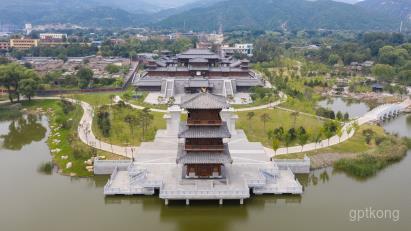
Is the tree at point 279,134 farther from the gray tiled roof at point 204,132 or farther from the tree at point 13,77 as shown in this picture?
the tree at point 13,77

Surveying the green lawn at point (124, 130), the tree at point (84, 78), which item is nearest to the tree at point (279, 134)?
the green lawn at point (124, 130)

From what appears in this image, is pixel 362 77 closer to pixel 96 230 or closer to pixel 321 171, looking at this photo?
pixel 321 171

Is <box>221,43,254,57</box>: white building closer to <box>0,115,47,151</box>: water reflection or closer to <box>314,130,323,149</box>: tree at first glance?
<box>0,115,47,151</box>: water reflection

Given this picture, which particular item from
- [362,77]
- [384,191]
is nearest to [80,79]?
[384,191]

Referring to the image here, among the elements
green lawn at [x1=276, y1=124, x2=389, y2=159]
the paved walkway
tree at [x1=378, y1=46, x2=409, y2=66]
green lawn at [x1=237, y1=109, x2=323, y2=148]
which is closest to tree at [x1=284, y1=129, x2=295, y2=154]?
the paved walkway

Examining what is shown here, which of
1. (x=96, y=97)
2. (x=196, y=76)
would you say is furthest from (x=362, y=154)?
(x=96, y=97)

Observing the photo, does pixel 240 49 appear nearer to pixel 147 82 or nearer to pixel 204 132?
pixel 147 82

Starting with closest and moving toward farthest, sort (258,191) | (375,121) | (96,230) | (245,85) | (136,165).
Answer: (96,230)
(258,191)
(136,165)
(375,121)
(245,85)
